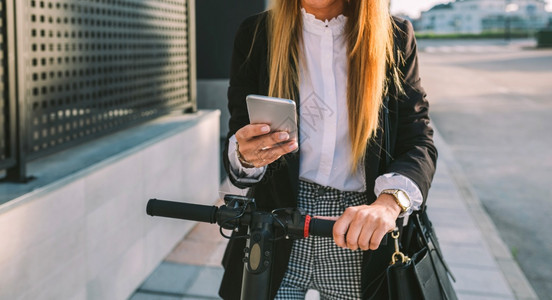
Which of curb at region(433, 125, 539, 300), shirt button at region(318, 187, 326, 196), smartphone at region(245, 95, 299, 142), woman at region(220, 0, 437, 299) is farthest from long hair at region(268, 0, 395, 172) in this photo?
curb at region(433, 125, 539, 300)

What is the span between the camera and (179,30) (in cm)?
544

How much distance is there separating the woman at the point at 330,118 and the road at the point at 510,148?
3052 millimetres

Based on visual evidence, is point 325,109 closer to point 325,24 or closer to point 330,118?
point 330,118

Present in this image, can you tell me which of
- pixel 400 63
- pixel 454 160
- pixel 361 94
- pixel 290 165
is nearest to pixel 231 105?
pixel 290 165

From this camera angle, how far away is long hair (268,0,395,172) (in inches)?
64.9

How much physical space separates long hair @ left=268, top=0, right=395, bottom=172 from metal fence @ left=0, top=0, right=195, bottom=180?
1.59 metres

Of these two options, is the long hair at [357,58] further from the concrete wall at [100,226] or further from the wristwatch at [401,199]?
the concrete wall at [100,226]

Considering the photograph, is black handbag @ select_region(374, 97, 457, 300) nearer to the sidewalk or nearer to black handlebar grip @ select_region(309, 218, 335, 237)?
black handlebar grip @ select_region(309, 218, 335, 237)

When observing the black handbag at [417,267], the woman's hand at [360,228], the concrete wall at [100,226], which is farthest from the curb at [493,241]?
the woman's hand at [360,228]

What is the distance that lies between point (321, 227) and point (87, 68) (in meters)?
2.76

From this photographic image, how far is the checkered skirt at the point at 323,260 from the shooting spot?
5.76 ft

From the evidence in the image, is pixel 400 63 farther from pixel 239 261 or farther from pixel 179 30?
pixel 179 30

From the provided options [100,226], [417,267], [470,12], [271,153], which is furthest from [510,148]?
[470,12]

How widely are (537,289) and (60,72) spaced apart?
11.4 ft
